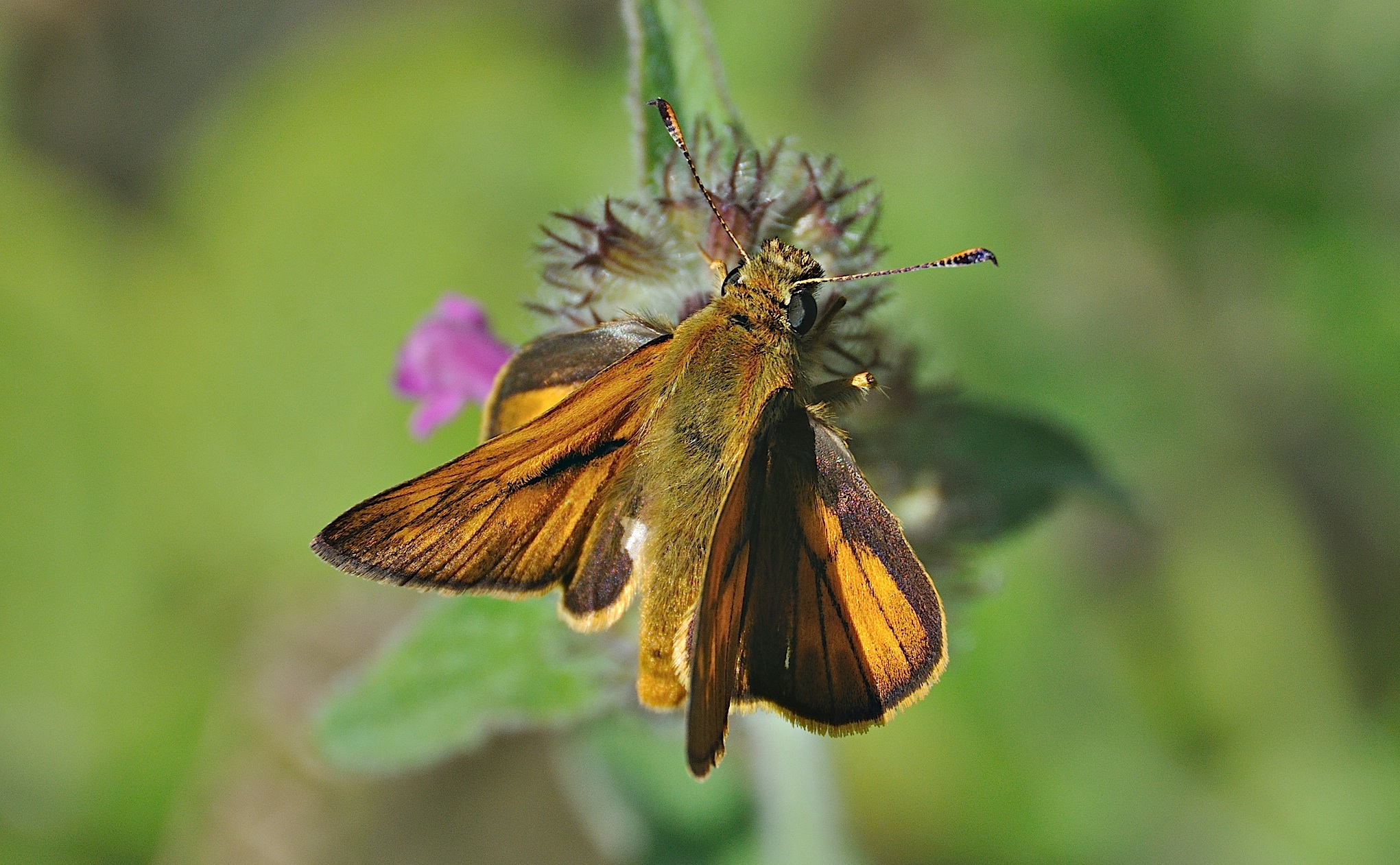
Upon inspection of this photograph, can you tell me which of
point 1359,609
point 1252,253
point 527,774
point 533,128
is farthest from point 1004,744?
point 533,128

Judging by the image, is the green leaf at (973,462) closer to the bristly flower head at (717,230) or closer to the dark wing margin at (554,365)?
the bristly flower head at (717,230)

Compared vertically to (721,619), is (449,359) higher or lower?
higher

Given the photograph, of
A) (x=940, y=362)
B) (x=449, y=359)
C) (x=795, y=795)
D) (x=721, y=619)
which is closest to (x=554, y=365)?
(x=449, y=359)

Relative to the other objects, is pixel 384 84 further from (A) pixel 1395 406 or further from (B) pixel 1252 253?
(A) pixel 1395 406

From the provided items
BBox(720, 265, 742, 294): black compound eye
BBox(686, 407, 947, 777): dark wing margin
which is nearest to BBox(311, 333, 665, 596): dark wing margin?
BBox(720, 265, 742, 294): black compound eye

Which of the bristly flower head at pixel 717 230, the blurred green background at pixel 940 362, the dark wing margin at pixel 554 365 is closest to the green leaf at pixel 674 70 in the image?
the bristly flower head at pixel 717 230

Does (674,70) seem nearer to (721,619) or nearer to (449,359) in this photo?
(449,359)

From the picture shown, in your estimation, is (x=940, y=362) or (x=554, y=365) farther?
(x=940, y=362)
